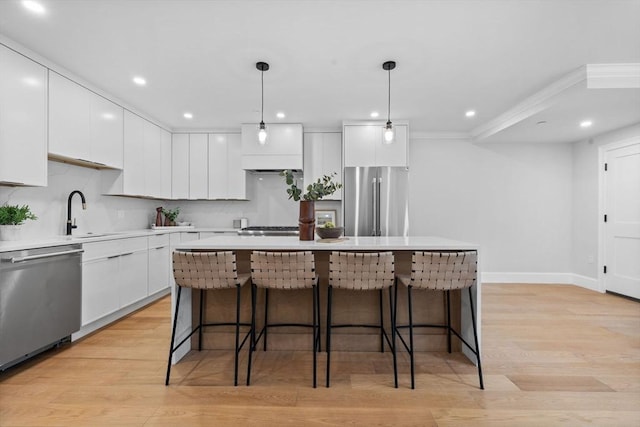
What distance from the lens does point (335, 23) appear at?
238cm

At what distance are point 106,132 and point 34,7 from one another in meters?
1.68

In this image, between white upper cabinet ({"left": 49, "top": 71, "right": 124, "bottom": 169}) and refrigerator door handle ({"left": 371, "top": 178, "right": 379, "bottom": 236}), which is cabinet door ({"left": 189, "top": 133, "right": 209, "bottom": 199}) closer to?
white upper cabinet ({"left": 49, "top": 71, "right": 124, "bottom": 169})

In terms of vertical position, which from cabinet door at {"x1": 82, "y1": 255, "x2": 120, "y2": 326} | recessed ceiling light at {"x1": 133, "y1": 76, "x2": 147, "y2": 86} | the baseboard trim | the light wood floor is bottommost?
the light wood floor

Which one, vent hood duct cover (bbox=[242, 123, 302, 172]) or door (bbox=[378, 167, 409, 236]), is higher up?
vent hood duct cover (bbox=[242, 123, 302, 172])

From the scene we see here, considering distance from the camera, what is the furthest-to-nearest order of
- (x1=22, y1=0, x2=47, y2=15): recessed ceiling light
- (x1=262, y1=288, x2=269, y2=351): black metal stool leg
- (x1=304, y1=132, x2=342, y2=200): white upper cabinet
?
(x1=304, y1=132, x2=342, y2=200): white upper cabinet, (x1=262, y1=288, x2=269, y2=351): black metal stool leg, (x1=22, y1=0, x2=47, y2=15): recessed ceiling light

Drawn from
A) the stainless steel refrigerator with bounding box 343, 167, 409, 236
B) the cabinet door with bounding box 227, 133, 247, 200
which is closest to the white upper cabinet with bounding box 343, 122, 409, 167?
the stainless steel refrigerator with bounding box 343, 167, 409, 236

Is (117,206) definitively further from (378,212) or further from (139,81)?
(378,212)

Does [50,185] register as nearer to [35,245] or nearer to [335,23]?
[35,245]

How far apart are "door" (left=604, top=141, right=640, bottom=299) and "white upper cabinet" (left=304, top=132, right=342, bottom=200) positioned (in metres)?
3.92

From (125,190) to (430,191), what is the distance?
14.8 feet

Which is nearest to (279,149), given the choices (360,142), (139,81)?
(360,142)

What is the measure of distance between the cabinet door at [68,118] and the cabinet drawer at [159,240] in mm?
→ 1223

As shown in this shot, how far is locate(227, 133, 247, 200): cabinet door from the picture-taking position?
5215mm

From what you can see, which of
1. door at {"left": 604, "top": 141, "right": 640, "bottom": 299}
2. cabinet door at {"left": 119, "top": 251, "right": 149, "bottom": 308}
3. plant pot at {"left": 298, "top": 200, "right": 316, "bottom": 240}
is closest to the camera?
plant pot at {"left": 298, "top": 200, "right": 316, "bottom": 240}
